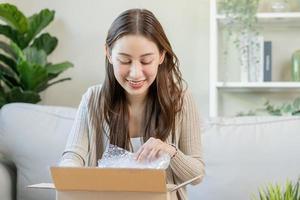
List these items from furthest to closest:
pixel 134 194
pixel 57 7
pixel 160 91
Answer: pixel 57 7, pixel 160 91, pixel 134 194

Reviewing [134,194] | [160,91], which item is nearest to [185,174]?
[160,91]

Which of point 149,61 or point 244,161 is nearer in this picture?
point 149,61

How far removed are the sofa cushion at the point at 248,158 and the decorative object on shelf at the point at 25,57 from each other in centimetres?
90

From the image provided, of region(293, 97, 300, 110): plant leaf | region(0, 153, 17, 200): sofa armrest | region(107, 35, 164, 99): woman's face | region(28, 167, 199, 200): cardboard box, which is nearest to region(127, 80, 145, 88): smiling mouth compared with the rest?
region(107, 35, 164, 99): woman's face

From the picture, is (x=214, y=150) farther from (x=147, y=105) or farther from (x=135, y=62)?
(x=135, y=62)

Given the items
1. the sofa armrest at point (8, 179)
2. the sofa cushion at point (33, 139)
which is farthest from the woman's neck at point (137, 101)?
the sofa armrest at point (8, 179)

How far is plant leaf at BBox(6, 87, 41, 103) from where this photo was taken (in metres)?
2.37

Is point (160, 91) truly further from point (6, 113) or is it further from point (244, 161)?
point (6, 113)

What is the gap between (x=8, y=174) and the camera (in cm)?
203

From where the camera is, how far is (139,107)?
1467 millimetres

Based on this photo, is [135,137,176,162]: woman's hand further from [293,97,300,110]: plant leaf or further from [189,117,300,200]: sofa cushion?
[293,97,300,110]: plant leaf

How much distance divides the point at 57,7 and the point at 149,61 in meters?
1.58

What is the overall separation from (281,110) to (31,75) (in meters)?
1.18

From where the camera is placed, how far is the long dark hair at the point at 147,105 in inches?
55.4
